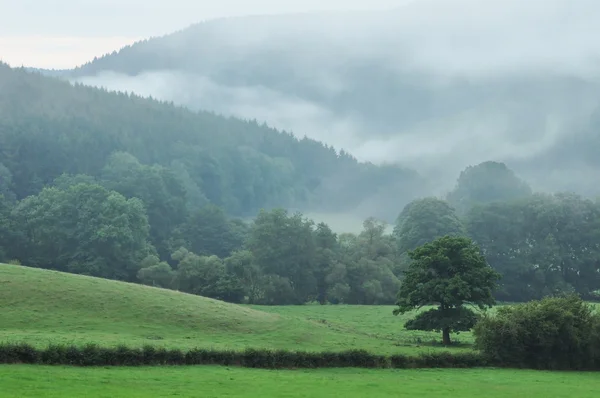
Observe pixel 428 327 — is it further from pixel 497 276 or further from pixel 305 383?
pixel 305 383

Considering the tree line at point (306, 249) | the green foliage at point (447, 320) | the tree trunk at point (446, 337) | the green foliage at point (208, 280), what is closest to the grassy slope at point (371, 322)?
the tree trunk at point (446, 337)

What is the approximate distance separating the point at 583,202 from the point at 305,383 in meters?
113

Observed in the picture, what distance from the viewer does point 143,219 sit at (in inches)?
5359

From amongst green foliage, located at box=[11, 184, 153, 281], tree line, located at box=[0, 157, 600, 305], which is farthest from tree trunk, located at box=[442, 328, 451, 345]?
green foliage, located at box=[11, 184, 153, 281]

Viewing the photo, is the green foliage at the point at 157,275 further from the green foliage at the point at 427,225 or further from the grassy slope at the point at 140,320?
the green foliage at the point at 427,225

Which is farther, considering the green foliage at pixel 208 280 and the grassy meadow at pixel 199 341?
the green foliage at pixel 208 280

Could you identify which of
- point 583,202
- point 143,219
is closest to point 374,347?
point 143,219

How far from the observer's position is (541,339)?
189 ft

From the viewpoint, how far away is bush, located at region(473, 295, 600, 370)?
57.4 m

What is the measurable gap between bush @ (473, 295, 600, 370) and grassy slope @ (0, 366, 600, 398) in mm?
3547

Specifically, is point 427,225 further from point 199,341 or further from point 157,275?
point 199,341

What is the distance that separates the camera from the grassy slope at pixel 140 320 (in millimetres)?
59281

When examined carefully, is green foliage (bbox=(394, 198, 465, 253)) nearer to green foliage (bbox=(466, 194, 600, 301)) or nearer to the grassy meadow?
green foliage (bbox=(466, 194, 600, 301))

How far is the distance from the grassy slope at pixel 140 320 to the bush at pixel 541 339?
621 centimetres
